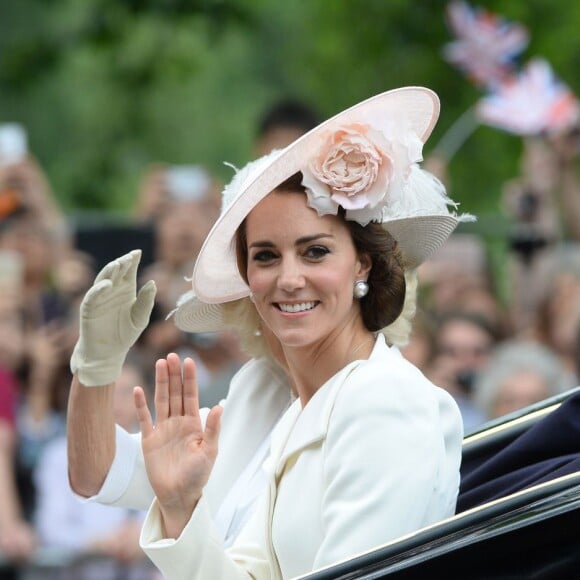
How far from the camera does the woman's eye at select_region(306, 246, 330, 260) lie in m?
3.43

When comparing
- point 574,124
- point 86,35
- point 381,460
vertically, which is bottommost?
point 381,460

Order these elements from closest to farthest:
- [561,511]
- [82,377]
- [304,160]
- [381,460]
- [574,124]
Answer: [561,511], [381,460], [304,160], [82,377], [574,124]

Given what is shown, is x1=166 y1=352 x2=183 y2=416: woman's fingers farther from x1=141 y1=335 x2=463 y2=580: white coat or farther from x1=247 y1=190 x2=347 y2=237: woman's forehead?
x1=247 y1=190 x2=347 y2=237: woman's forehead

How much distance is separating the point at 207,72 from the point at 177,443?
13.9 meters

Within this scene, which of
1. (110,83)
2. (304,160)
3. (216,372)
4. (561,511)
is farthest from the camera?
(110,83)

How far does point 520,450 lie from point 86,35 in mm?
9912

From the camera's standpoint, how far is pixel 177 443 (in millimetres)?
3342

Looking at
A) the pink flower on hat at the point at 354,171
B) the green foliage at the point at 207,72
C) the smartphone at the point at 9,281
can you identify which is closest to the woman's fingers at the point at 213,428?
the pink flower on hat at the point at 354,171

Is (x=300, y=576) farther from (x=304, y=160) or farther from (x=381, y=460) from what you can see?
(x=304, y=160)

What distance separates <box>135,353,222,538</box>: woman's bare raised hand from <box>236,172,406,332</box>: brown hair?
1.22 feet

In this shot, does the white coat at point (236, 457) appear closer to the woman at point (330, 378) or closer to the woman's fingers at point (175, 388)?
the woman at point (330, 378)

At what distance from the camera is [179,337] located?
7.42m

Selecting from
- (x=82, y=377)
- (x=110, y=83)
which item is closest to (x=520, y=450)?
(x=82, y=377)

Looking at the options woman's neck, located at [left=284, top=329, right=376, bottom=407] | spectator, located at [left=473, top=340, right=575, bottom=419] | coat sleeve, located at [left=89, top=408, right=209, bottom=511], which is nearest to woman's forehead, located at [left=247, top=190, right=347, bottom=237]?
woman's neck, located at [left=284, top=329, right=376, bottom=407]
